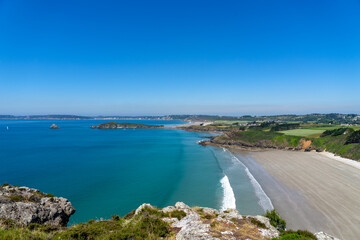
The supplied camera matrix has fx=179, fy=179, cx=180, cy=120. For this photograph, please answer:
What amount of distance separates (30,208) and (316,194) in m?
33.6

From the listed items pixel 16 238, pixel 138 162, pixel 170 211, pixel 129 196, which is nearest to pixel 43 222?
pixel 16 238

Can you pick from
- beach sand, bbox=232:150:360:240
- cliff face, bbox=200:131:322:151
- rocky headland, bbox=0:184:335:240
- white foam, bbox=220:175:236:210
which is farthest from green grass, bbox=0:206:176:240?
cliff face, bbox=200:131:322:151

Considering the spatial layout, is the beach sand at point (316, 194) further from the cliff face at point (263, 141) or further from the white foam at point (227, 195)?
the cliff face at point (263, 141)

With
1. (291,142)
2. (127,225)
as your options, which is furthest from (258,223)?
(291,142)

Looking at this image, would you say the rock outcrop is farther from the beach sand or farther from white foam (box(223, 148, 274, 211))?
white foam (box(223, 148, 274, 211))

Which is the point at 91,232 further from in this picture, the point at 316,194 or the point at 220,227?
the point at 316,194

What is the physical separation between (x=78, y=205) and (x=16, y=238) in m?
18.6

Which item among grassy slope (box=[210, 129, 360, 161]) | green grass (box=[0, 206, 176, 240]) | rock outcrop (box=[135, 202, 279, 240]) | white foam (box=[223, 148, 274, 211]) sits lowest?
white foam (box=[223, 148, 274, 211])

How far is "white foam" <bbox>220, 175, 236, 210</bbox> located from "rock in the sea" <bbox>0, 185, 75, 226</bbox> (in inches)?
697

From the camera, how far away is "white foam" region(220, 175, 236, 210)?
23528 mm

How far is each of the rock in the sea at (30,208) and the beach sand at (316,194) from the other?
21565 millimetres

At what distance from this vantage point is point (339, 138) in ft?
196

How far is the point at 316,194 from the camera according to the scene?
1038 inches

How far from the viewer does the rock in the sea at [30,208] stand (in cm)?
1052
